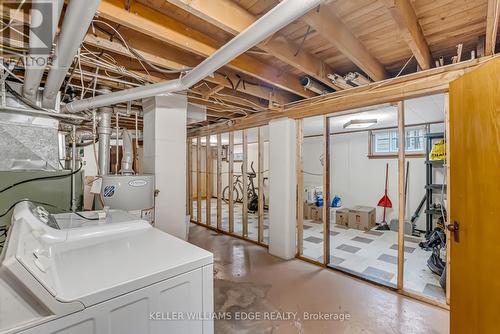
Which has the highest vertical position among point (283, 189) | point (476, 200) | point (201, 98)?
point (201, 98)

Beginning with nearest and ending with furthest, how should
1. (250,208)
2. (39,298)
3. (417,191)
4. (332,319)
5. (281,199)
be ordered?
(39,298) → (332,319) → (281,199) → (417,191) → (250,208)

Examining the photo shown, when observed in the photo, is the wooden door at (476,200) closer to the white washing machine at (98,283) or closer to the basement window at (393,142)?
the white washing machine at (98,283)

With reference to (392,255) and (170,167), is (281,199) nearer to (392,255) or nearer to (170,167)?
(170,167)

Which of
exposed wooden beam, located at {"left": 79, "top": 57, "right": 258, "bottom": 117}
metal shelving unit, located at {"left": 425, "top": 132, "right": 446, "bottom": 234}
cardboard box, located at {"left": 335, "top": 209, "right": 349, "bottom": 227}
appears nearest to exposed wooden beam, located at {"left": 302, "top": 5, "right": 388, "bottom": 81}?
exposed wooden beam, located at {"left": 79, "top": 57, "right": 258, "bottom": 117}

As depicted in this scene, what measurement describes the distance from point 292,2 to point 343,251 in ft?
11.8

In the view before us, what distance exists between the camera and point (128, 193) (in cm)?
226

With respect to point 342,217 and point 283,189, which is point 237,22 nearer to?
point 283,189

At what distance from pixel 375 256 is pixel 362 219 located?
4.76 ft

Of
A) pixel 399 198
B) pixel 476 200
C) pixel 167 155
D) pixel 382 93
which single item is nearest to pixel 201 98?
pixel 167 155

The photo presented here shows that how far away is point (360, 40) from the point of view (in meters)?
1.92

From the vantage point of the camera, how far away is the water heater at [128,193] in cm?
223

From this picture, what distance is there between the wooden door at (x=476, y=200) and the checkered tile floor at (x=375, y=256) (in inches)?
40.3

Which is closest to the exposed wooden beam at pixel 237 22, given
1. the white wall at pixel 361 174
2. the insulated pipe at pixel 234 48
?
the insulated pipe at pixel 234 48

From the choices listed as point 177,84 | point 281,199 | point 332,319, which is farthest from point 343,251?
point 177,84
